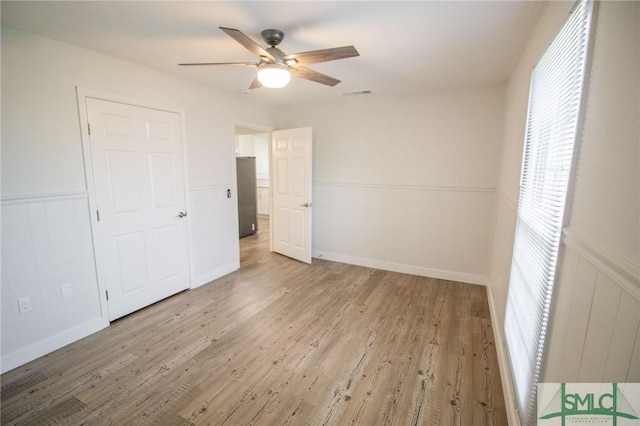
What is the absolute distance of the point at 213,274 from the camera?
3.73 meters

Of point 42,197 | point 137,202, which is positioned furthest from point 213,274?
point 42,197

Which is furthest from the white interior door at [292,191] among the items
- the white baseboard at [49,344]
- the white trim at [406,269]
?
the white baseboard at [49,344]

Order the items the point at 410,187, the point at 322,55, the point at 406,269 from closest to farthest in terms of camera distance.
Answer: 1. the point at 322,55
2. the point at 410,187
3. the point at 406,269

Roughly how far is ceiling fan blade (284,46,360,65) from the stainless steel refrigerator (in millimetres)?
4080

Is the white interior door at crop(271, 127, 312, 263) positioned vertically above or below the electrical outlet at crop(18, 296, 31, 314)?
above

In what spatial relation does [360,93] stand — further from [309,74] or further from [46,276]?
[46,276]

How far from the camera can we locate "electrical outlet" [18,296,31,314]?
83.7 inches

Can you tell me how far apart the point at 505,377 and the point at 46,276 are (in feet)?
11.6

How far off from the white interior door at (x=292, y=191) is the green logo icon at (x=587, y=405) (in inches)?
136

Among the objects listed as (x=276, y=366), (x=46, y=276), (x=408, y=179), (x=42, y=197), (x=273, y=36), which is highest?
(x=273, y=36)

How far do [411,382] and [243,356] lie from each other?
1.29 m

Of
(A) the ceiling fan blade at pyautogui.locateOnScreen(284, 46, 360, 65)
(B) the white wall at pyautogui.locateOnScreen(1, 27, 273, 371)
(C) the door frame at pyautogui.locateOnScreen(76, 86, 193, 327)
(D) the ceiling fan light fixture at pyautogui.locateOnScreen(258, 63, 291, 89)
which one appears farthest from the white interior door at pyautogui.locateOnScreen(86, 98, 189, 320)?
(A) the ceiling fan blade at pyautogui.locateOnScreen(284, 46, 360, 65)

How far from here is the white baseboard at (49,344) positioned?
2.09 m

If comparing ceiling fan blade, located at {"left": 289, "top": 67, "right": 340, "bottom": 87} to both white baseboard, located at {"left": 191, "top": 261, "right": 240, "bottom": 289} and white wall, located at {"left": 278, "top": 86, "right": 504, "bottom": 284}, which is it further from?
white baseboard, located at {"left": 191, "top": 261, "right": 240, "bottom": 289}
